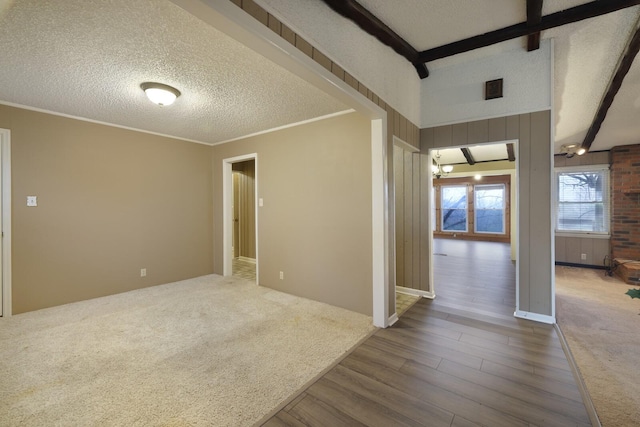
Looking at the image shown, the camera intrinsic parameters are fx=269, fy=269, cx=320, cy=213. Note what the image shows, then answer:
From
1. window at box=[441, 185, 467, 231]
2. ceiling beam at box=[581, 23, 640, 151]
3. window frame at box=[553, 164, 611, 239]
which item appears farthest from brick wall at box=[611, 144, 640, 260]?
window at box=[441, 185, 467, 231]

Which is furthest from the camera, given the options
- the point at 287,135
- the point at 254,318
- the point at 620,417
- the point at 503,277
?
the point at 503,277

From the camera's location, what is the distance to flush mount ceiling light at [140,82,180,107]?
2.62 m

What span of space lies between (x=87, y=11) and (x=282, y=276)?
3.37 metres

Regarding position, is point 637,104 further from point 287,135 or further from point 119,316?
point 119,316

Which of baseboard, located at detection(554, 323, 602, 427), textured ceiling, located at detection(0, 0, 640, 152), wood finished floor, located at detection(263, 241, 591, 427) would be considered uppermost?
textured ceiling, located at detection(0, 0, 640, 152)

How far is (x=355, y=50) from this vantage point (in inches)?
94.0

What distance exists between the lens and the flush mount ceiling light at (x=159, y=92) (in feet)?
8.58

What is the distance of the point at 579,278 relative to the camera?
194 inches

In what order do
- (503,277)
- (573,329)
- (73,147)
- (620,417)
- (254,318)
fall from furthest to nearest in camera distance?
(503,277) < (73,147) < (254,318) < (573,329) < (620,417)

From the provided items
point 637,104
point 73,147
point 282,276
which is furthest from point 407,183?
point 73,147

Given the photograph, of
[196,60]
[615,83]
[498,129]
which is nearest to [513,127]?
[498,129]

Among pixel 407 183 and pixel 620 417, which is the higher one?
pixel 407 183

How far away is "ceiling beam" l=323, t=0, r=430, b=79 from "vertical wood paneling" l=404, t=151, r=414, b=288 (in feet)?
4.30

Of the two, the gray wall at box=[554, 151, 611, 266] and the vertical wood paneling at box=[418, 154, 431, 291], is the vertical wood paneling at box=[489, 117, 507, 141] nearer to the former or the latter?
the vertical wood paneling at box=[418, 154, 431, 291]
